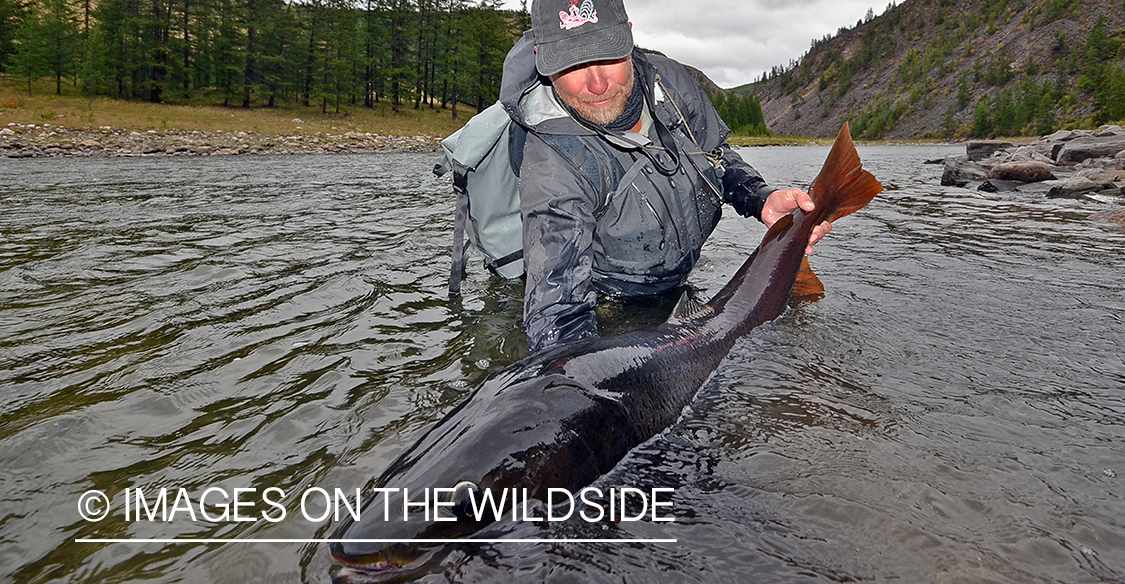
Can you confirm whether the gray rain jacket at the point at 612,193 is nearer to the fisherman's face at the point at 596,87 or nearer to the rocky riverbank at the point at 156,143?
the fisherman's face at the point at 596,87

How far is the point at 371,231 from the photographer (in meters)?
7.79

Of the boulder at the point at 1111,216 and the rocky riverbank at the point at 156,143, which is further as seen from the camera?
the rocky riverbank at the point at 156,143

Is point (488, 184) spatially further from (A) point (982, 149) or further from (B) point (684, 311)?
(A) point (982, 149)

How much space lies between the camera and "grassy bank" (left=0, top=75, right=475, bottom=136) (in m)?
27.0

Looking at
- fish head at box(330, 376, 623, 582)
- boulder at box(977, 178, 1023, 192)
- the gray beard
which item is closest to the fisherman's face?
the gray beard

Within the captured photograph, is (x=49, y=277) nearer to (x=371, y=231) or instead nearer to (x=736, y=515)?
(x=371, y=231)

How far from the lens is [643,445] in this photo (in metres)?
2.47

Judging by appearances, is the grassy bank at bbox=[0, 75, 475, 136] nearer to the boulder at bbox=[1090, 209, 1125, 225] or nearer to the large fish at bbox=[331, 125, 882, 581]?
the large fish at bbox=[331, 125, 882, 581]

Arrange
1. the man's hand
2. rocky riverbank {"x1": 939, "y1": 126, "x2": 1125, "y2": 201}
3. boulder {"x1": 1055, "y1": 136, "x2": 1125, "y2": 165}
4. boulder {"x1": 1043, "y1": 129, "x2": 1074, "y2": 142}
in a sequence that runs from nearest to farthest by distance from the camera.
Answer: the man's hand → rocky riverbank {"x1": 939, "y1": 126, "x2": 1125, "y2": 201} → boulder {"x1": 1055, "y1": 136, "x2": 1125, "y2": 165} → boulder {"x1": 1043, "y1": 129, "x2": 1074, "y2": 142}

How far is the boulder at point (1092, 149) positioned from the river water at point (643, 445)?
15084 millimetres

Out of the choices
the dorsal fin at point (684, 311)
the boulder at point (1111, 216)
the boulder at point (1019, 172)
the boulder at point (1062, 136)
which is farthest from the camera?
the boulder at point (1062, 136)

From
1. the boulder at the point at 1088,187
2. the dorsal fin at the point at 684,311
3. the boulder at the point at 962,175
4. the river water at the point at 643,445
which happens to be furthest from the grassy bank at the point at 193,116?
the boulder at the point at 1088,187

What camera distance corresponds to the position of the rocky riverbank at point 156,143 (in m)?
19.5

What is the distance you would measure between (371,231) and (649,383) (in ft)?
19.8
